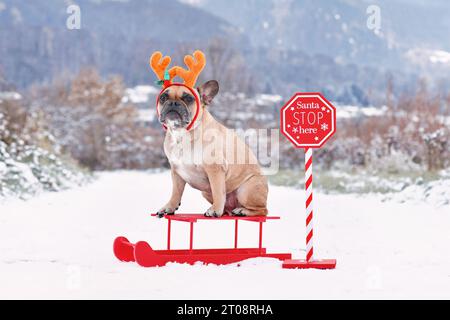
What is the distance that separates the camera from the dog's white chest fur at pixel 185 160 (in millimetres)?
5180

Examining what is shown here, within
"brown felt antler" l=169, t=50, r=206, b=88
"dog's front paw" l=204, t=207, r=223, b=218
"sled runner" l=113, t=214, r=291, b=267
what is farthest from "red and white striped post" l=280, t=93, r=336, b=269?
"brown felt antler" l=169, t=50, r=206, b=88

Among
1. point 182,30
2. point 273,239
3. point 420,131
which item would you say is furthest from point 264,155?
point 182,30

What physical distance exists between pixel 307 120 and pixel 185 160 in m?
1.03

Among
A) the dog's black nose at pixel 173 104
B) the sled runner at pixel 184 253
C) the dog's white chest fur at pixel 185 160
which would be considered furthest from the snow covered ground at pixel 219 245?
the dog's black nose at pixel 173 104

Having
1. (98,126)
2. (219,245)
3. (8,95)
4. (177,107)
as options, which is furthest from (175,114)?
(98,126)

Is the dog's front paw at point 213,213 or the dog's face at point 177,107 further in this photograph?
the dog's front paw at point 213,213

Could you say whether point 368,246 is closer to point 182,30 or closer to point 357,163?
point 357,163

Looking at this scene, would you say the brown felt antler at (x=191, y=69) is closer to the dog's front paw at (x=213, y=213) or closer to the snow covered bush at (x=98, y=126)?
the dog's front paw at (x=213, y=213)

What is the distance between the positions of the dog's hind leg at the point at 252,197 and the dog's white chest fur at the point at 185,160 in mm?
329

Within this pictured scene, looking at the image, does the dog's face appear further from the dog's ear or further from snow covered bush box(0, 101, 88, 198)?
snow covered bush box(0, 101, 88, 198)

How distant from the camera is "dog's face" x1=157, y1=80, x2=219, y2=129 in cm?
506

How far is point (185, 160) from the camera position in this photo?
5191mm

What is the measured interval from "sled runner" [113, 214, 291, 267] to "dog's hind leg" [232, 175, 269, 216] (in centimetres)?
15

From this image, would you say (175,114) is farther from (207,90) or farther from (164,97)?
(207,90)
